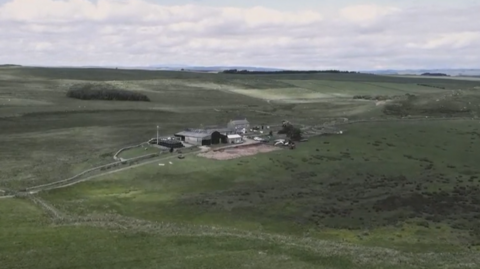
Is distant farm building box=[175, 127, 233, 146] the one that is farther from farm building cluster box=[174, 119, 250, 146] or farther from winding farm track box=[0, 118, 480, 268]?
winding farm track box=[0, 118, 480, 268]

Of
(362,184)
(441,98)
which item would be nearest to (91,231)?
(362,184)

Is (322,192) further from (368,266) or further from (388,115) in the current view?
(388,115)

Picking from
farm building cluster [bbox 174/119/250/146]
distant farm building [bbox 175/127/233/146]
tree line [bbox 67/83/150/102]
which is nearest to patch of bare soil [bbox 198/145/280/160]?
farm building cluster [bbox 174/119/250/146]

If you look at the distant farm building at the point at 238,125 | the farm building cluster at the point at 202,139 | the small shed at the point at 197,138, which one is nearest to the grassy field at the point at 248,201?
the farm building cluster at the point at 202,139

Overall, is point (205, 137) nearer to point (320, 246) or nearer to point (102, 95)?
point (320, 246)

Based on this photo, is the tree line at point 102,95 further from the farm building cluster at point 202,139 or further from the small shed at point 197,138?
the small shed at point 197,138

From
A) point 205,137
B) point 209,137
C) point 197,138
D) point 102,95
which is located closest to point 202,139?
point 205,137
